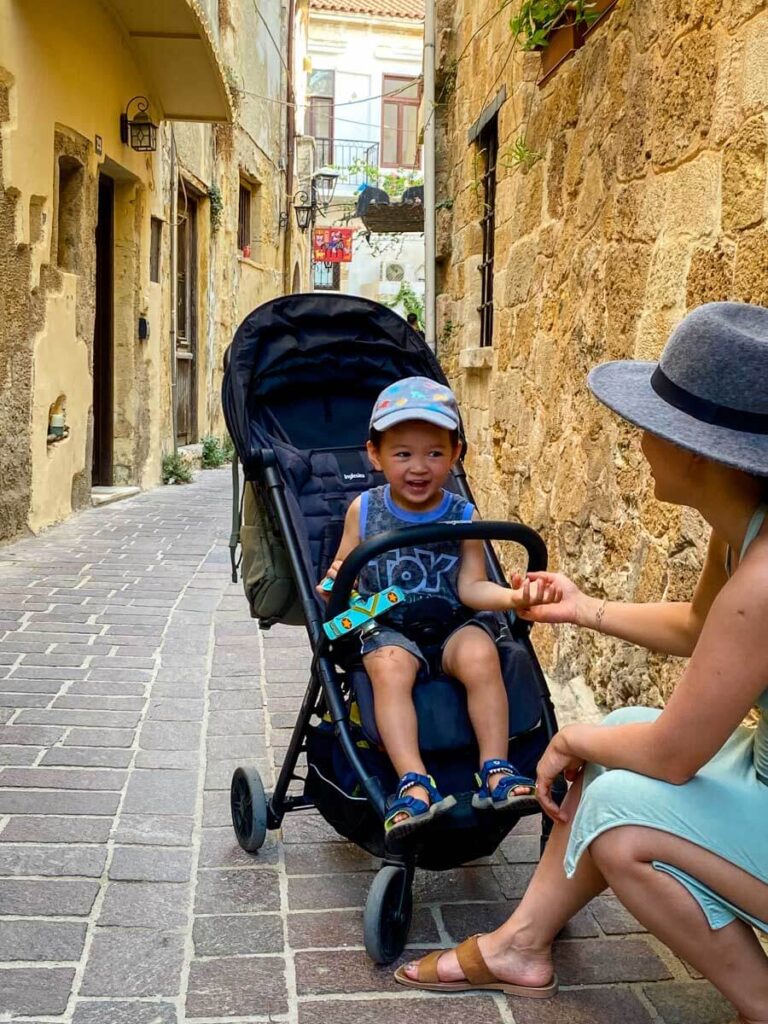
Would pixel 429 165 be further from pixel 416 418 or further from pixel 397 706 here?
pixel 397 706

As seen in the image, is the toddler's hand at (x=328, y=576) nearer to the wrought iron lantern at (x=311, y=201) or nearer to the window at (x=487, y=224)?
the window at (x=487, y=224)

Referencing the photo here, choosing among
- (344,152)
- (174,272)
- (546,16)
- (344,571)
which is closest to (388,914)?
(344,571)

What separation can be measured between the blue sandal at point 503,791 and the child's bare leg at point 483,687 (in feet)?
0.06

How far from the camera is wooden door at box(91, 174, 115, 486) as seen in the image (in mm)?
10430

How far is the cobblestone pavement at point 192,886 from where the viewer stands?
2.33 meters

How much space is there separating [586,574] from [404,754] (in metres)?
1.84

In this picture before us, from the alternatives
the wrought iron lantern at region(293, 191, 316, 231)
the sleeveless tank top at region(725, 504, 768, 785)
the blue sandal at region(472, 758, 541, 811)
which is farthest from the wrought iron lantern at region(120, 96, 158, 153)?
the wrought iron lantern at region(293, 191, 316, 231)

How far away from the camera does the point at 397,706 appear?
101 inches

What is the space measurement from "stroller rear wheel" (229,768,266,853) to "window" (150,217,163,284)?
29.5 feet

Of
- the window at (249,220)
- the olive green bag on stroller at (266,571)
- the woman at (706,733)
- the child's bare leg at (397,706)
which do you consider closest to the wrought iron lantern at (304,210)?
the window at (249,220)

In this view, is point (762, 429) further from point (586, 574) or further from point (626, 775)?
point (586, 574)

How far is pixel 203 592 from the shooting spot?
6336 mm

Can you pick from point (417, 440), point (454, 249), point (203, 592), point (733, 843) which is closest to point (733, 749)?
point (733, 843)

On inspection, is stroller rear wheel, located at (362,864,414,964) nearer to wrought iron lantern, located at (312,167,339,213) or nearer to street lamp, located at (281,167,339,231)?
wrought iron lantern, located at (312,167,339,213)
